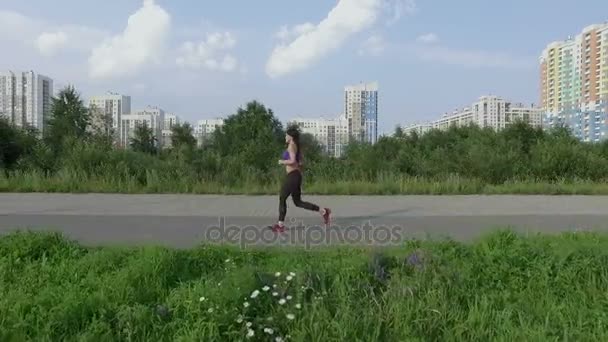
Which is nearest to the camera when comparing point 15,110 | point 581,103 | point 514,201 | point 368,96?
point 514,201

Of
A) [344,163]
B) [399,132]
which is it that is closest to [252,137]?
[399,132]

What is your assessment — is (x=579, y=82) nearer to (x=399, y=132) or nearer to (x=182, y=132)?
(x=399, y=132)

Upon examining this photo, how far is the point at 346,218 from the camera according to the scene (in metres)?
9.66

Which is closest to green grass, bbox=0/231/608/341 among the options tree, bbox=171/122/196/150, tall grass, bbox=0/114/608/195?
tall grass, bbox=0/114/608/195

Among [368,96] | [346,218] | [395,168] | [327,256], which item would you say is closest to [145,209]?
[346,218]

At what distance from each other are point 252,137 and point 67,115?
12.2m

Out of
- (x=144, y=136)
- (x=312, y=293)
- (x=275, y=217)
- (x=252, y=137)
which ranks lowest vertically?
(x=312, y=293)

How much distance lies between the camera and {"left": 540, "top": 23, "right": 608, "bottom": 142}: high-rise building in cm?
3556

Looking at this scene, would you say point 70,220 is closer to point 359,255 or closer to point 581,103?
point 359,255

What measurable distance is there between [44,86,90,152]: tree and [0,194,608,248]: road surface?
1943 centimetres

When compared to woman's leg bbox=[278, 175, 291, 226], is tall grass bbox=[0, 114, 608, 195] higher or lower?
higher

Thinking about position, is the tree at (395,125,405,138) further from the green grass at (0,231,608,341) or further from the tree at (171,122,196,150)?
the green grass at (0,231,608,341)

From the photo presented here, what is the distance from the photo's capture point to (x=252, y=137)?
33.4 m

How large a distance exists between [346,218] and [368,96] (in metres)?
43.2
